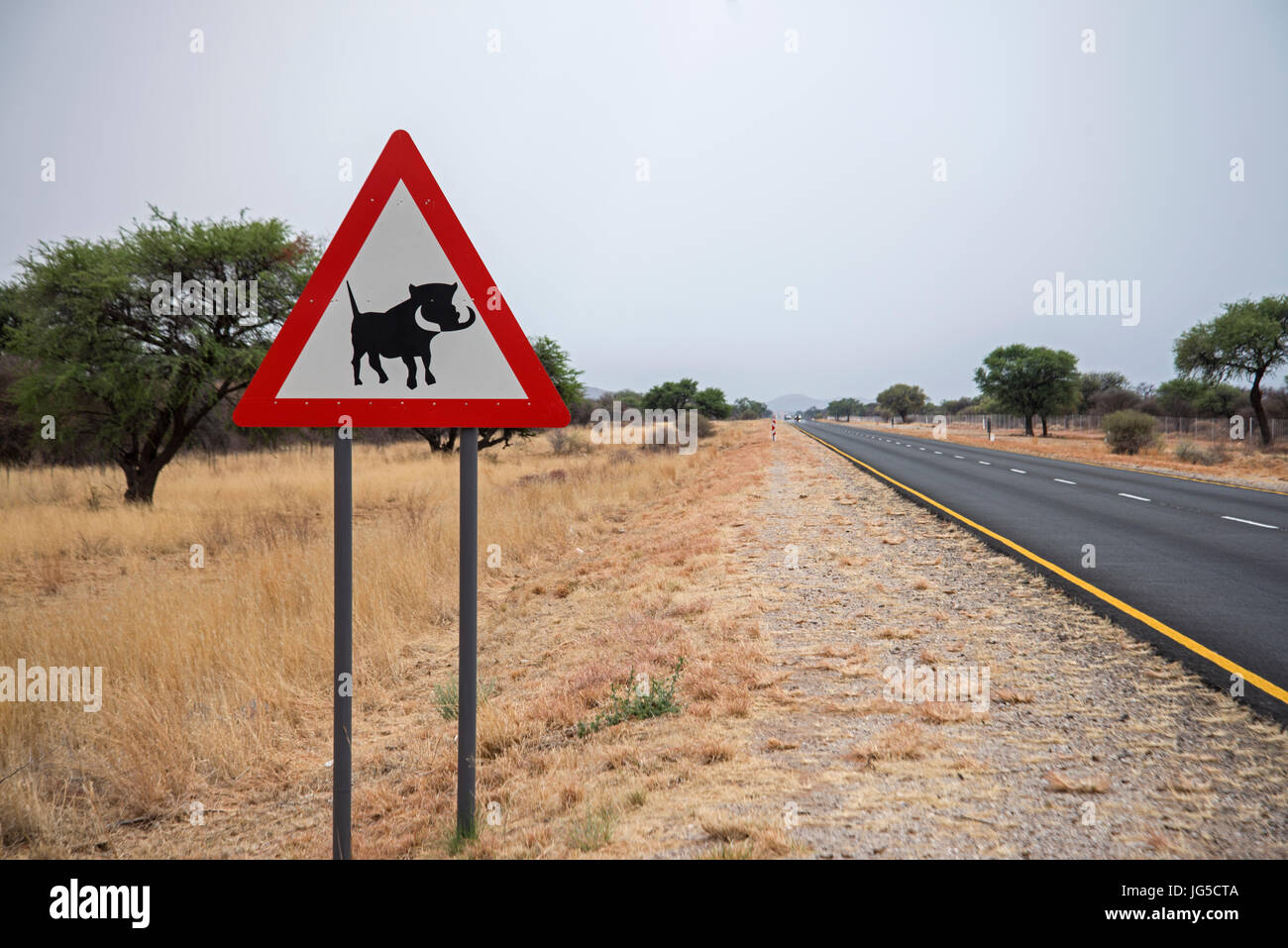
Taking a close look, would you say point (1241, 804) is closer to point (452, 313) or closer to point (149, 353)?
point (452, 313)

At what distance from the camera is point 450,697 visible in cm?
465

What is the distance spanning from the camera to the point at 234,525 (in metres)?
12.0

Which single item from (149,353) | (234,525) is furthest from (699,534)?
(149,353)

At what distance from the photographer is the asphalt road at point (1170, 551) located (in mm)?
4766

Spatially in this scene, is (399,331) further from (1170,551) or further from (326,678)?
(1170,551)

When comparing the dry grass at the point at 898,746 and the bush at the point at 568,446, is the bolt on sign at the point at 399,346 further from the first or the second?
the bush at the point at 568,446

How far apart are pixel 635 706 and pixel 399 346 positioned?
2.60 meters

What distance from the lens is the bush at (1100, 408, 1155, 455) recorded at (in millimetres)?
32281

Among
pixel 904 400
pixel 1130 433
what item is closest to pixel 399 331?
pixel 1130 433

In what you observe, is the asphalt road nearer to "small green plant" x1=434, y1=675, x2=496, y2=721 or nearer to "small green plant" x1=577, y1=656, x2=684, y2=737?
"small green plant" x1=577, y1=656, x2=684, y2=737

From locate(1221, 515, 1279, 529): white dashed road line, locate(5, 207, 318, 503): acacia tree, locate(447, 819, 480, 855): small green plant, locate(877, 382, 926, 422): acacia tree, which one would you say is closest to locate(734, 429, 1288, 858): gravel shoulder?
locate(447, 819, 480, 855): small green plant

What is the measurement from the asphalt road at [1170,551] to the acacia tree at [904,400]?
465 ft
